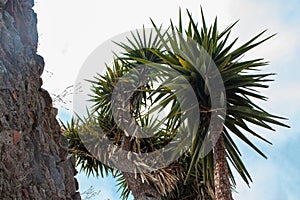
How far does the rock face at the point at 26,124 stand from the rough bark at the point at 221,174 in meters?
1.92

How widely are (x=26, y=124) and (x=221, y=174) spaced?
2.25 meters

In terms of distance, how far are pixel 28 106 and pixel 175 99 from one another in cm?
178

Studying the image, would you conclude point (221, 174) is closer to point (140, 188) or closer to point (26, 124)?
point (26, 124)

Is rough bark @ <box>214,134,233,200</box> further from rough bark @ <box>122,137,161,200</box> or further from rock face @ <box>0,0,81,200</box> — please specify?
rough bark @ <box>122,137,161,200</box>

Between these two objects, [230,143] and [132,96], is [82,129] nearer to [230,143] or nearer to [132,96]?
[132,96]

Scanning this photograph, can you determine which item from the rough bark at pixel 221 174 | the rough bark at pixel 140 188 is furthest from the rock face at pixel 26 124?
the rough bark at pixel 221 174

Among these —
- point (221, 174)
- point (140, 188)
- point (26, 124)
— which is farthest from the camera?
point (140, 188)

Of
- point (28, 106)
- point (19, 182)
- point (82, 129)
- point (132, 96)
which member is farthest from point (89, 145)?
point (19, 182)

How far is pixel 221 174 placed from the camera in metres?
4.20

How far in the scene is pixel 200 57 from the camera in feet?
15.5

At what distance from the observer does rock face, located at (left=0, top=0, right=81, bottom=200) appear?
3.81 meters

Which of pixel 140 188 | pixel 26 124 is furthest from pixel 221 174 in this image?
pixel 140 188

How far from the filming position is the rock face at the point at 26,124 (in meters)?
3.81

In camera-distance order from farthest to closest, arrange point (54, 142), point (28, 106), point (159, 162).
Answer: point (159, 162)
point (54, 142)
point (28, 106)
